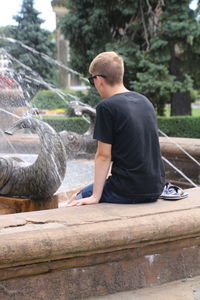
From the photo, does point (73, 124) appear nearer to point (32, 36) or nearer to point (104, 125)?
point (104, 125)

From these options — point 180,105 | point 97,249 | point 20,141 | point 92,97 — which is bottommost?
point 180,105

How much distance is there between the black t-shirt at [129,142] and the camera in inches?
110

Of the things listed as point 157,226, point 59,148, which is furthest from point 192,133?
point 157,226

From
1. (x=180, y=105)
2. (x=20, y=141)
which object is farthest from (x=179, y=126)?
(x=20, y=141)

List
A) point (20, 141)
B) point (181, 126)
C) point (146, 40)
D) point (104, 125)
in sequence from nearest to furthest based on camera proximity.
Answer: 1. point (104, 125)
2. point (20, 141)
3. point (181, 126)
4. point (146, 40)

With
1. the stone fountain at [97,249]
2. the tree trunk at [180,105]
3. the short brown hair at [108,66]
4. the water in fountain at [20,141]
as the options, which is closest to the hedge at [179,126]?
the tree trunk at [180,105]

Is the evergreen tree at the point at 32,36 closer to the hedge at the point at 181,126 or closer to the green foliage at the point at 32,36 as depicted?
the green foliage at the point at 32,36

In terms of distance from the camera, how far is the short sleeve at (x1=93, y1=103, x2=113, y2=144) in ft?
9.20

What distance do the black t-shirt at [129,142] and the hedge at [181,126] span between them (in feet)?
34.6

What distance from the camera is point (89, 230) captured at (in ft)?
7.82

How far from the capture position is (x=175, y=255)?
2.81 metres

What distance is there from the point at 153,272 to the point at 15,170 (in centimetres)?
134

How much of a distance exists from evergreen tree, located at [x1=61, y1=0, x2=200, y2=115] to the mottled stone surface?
10080 mm

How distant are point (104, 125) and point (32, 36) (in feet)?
78.9
